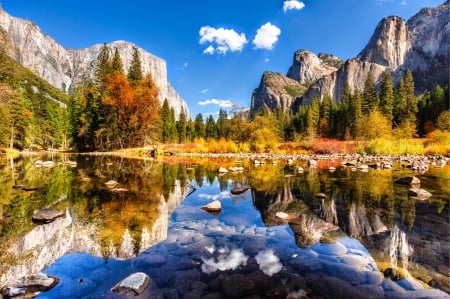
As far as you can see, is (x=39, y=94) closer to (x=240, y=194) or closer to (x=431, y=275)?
(x=240, y=194)

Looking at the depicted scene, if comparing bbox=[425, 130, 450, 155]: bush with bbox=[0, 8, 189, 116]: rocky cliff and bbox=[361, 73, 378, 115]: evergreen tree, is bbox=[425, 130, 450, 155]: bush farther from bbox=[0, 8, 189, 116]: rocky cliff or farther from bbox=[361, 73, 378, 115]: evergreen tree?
bbox=[0, 8, 189, 116]: rocky cliff

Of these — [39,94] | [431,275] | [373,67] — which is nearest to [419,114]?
[431,275]

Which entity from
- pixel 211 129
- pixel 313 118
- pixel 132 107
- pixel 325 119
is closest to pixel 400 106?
pixel 325 119

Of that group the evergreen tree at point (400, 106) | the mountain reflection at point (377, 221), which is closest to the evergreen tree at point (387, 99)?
the evergreen tree at point (400, 106)

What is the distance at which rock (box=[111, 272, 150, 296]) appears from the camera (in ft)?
9.52

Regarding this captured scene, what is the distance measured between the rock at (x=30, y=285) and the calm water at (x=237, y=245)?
124 millimetres

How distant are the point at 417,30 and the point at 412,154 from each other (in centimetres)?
18178

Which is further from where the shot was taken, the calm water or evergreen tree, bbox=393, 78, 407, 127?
evergreen tree, bbox=393, 78, 407, 127

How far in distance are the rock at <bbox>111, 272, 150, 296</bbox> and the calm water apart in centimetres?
10

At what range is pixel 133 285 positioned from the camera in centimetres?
296

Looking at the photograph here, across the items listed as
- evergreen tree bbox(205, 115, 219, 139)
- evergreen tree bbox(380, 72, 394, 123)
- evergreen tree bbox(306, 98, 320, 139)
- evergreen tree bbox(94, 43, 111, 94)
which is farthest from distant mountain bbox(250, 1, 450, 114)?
evergreen tree bbox(94, 43, 111, 94)

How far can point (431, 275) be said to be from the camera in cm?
332

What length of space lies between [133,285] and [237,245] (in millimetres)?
Result: 1874

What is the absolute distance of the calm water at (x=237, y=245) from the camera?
121 inches
